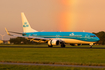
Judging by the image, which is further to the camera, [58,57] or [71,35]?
[71,35]

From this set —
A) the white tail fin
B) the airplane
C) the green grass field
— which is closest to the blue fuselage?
the airplane

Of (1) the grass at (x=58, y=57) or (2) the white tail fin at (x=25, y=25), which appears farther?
(2) the white tail fin at (x=25, y=25)

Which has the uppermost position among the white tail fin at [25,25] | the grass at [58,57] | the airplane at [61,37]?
the white tail fin at [25,25]

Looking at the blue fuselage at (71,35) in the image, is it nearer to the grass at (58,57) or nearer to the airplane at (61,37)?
the airplane at (61,37)

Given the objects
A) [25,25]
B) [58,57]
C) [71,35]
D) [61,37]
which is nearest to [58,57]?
[58,57]

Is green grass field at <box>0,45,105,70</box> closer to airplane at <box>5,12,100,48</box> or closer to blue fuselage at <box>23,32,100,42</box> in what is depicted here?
blue fuselage at <box>23,32,100,42</box>

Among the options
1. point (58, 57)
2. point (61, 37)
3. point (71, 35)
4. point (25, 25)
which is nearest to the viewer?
point (58, 57)

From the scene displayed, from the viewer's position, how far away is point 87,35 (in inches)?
2422

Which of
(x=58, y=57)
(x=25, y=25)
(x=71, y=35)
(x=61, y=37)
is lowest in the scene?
(x=58, y=57)

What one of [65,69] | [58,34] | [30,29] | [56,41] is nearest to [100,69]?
[65,69]

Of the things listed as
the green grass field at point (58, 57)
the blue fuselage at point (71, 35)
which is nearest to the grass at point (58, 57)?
the green grass field at point (58, 57)

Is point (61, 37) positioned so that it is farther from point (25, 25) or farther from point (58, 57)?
point (58, 57)

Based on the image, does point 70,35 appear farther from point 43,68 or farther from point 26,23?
point 43,68

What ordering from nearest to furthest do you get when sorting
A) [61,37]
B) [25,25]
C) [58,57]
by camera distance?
[58,57] → [61,37] → [25,25]
